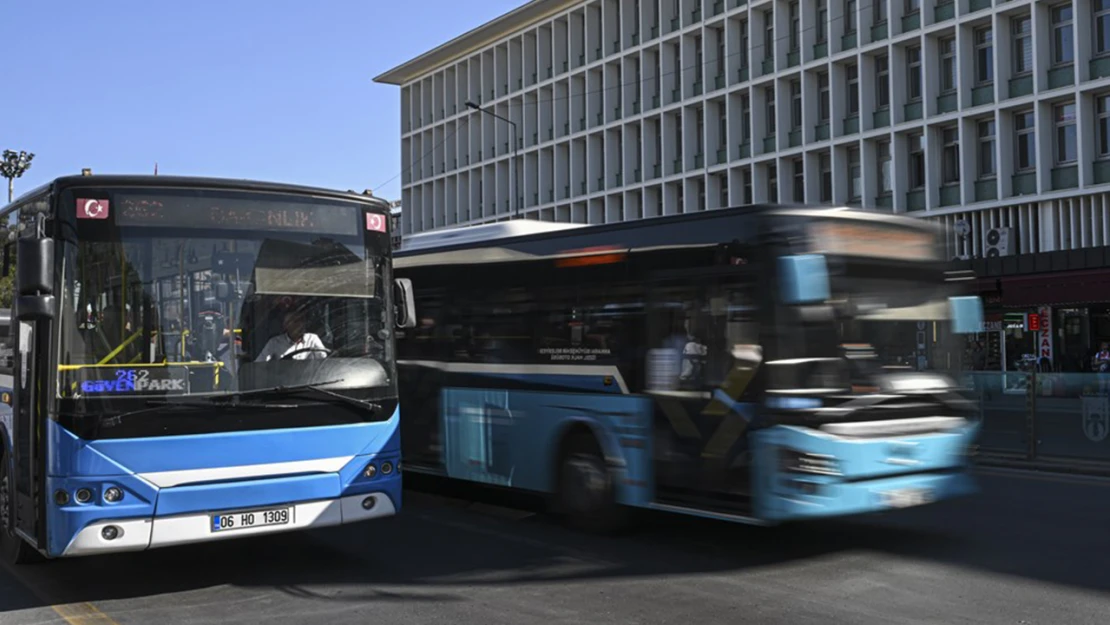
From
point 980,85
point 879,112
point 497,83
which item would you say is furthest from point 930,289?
point 497,83

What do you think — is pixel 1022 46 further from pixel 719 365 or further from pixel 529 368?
pixel 719 365

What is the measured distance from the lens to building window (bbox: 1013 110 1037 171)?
127 feet

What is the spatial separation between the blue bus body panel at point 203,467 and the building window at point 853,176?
38.3 m

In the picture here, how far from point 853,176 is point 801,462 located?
37.9 meters

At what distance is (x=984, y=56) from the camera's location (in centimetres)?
3981

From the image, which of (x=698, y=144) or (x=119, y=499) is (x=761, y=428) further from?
(x=698, y=144)

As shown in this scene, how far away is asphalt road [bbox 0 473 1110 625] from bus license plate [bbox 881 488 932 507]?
40cm

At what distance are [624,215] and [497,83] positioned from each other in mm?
13453

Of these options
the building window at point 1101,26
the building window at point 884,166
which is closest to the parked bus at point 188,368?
the building window at point 1101,26

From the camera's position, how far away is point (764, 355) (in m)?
8.63

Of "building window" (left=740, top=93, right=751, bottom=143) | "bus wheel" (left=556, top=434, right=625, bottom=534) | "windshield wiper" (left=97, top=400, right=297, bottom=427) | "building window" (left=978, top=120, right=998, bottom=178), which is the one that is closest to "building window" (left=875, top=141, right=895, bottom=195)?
"building window" (left=978, top=120, right=998, bottom=178)

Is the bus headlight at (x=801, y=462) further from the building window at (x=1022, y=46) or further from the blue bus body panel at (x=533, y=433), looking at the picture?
the building window at (x=1022, y=46)

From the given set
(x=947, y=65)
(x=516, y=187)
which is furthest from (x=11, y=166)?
(x=947, y=65)

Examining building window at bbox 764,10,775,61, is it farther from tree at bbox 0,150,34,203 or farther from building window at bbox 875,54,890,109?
tree at bbox 0,150,34,203
